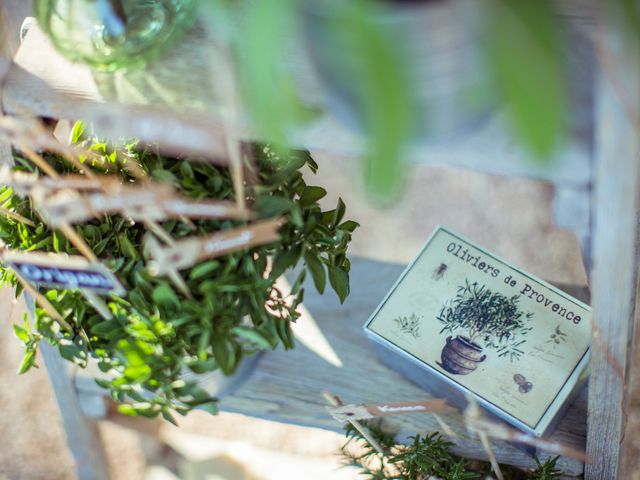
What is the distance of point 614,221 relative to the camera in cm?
83

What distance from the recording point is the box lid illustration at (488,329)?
123 centimetres

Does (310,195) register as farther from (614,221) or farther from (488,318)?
(614,221)

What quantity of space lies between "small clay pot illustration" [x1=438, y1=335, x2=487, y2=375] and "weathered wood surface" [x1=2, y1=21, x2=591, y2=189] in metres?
0.48

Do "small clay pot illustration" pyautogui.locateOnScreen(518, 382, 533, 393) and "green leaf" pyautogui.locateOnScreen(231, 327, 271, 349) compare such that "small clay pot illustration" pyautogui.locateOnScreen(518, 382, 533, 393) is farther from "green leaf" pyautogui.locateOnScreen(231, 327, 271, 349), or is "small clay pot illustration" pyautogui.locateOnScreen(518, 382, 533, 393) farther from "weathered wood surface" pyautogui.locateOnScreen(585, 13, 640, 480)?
"green leaf" pyautogui.locateOnScreen(231, 327, 271, 349)

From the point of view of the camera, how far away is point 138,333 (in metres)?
1.15

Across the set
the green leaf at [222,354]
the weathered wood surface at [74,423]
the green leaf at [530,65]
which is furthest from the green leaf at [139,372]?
the green leaf at [530,65]

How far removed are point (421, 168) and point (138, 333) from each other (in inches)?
44.7

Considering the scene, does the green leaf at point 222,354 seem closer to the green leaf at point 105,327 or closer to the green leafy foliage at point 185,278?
the green leafy foliage at point 185,278

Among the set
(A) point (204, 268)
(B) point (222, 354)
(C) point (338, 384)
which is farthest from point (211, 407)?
(C) point (338, 384)

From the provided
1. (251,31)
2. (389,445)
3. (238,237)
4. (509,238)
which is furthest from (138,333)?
(509,238)

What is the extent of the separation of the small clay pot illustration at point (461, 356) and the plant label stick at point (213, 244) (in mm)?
374

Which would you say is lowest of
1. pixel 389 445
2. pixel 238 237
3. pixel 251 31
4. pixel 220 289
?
pixel 389 445

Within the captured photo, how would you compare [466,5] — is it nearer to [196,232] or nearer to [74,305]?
[196,232]

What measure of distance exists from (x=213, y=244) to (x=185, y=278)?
0.61 ft
